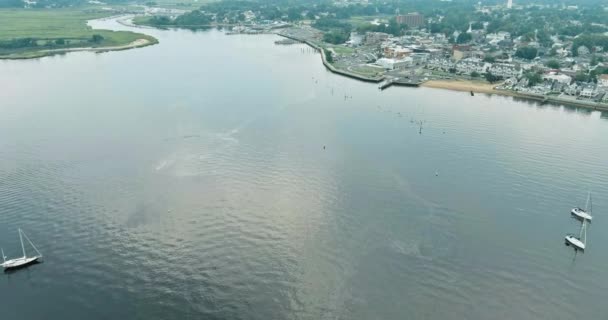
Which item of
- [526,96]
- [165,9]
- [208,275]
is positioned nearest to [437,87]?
[526,96]

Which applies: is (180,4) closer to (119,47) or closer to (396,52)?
(119,47)

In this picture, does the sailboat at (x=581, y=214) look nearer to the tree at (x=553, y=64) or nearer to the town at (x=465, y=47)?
the town at (x=465, y=47)

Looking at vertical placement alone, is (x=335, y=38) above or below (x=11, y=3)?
below

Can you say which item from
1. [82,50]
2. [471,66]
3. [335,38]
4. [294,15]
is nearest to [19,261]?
[471,66]

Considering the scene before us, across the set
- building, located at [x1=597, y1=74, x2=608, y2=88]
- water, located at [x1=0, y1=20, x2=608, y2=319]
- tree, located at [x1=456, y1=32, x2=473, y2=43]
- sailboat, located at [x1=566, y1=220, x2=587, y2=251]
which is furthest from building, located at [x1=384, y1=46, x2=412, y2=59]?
sailboat, located at [x1=566, y1=220, x2=587, y2=251]

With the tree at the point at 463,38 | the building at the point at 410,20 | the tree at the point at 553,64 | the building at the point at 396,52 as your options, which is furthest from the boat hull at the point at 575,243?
the building at the point at 410,20

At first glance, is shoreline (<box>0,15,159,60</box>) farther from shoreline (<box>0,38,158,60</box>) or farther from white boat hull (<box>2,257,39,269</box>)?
white boat hull (<box>2,257,39,269</box>)

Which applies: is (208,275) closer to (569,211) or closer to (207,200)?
(207,200)
